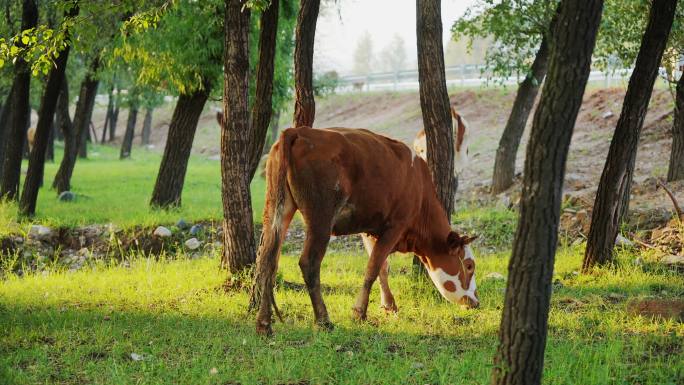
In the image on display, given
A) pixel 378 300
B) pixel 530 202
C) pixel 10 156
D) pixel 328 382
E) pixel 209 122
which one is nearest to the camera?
pixel 530 202

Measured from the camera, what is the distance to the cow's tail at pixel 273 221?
7.62m

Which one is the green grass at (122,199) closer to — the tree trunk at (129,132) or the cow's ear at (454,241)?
the tree trunk at (129,132)

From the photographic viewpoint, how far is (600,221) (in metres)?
11.1

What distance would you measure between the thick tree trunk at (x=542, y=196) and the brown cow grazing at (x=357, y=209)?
9.89 feet

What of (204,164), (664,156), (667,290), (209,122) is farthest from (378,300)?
(209,122)

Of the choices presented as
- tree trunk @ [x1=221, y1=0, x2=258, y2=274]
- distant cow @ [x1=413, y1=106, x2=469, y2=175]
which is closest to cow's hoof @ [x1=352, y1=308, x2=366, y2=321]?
tree trunk @ [x1=221, y1=0, x2=258, y2=274]

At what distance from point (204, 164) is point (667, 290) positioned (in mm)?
28940

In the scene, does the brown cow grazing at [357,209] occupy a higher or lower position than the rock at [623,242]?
higher

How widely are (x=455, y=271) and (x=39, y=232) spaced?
8.50m

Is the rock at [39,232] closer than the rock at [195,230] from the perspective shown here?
Yes

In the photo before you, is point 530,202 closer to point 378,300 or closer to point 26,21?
point 378,300

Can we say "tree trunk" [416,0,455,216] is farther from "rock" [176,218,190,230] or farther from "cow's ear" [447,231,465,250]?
"rock" [176,218,190,230]

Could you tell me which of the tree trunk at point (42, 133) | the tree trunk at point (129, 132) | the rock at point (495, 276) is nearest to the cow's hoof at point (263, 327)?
the rock at point (495, 276)

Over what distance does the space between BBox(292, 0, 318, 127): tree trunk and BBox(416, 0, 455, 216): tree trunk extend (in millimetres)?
1345
